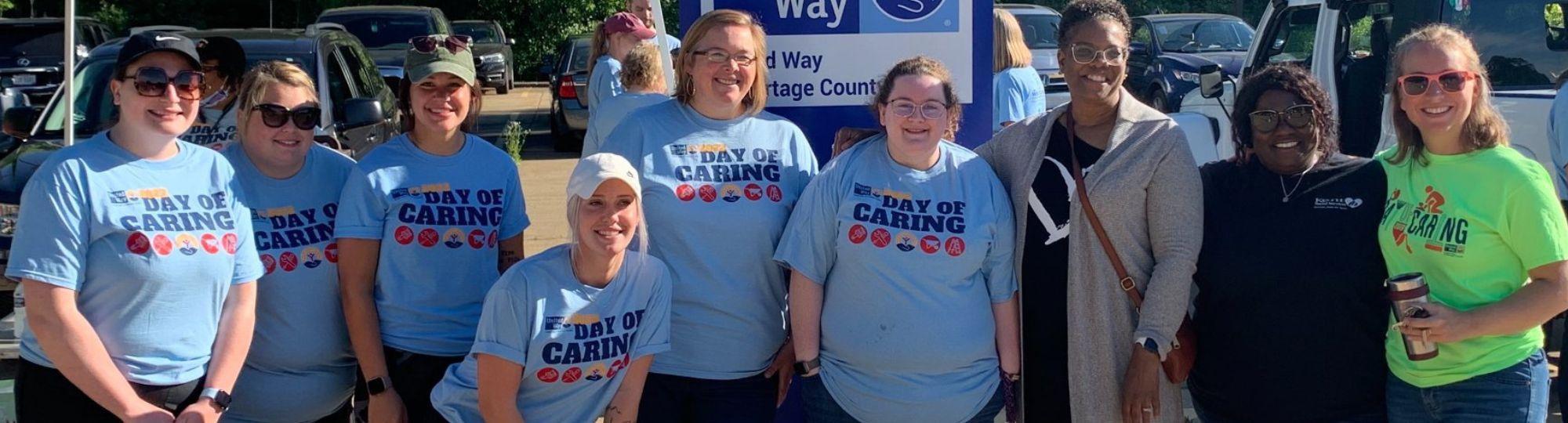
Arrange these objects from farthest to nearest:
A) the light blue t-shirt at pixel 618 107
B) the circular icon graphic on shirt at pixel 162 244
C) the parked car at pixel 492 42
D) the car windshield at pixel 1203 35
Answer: the parked car at pixel 492 42
the car windshield at pixel 1203 35
the light blue t-shirt at pixel 618 107
the circular icon graphic on shirt at pixel 162 244

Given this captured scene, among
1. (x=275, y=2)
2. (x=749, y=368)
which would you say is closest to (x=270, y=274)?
(x=749, y=368)

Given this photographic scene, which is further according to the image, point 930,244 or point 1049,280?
point 1049,280

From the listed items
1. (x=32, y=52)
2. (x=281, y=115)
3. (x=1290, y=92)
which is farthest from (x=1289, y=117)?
(x=32, y=52)

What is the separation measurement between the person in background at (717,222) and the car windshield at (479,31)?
60.7 ft

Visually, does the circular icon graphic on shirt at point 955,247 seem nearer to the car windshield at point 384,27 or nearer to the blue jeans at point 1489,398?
the blue jeans at point 1489,398

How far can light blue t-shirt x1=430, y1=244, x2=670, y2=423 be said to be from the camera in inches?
127

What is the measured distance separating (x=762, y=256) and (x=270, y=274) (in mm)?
1270

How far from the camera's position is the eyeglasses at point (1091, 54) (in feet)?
11.5

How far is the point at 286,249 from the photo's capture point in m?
3.49

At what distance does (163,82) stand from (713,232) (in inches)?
53.8

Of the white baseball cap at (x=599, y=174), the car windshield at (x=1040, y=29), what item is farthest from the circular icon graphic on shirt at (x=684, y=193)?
the car windshield at (x=1040, y=29)

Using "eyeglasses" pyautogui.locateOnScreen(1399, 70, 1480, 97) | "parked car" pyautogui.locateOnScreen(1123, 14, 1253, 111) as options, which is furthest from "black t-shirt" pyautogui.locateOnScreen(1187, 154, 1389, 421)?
"parked car" pyautogui.locateOnScreen(1123, 14, 1253, 111)

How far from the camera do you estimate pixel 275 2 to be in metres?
26.6

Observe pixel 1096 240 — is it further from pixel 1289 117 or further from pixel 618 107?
pixel 618 107
